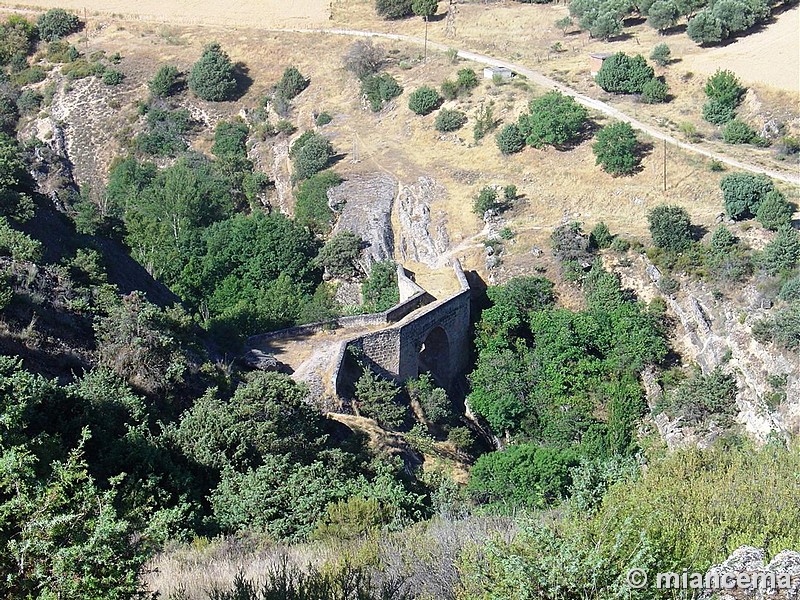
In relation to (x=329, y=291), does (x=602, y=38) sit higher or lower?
higher

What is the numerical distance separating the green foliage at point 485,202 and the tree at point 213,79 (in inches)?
953

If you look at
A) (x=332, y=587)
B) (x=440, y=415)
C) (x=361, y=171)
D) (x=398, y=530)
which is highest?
(x=332, y=587)

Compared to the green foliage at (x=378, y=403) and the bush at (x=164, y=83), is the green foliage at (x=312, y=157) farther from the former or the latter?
the green foliage at (x=378, y=403)

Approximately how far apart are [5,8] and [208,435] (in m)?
64.1

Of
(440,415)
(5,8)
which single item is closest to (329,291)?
(440,415)

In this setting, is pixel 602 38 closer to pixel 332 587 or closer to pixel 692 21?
pixel 692 21

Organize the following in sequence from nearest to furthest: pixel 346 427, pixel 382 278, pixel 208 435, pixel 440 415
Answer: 1. pixel 208 435
2. pixel 346 427
3. pixel 440 415
4. pixel 382 278

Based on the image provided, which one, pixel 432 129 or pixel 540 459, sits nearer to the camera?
pixel 540 459

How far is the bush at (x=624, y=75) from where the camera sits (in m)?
54.8

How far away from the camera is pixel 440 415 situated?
34.2 metres

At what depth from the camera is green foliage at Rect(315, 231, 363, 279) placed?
45.1 metres

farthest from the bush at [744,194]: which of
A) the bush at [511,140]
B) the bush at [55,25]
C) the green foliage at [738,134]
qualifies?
the bush at [55,25]

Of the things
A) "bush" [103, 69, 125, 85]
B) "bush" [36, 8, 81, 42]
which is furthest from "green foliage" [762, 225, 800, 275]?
"bush" [36, 8, 81, 42]

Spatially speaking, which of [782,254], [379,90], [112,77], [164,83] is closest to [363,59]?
[379,90]
